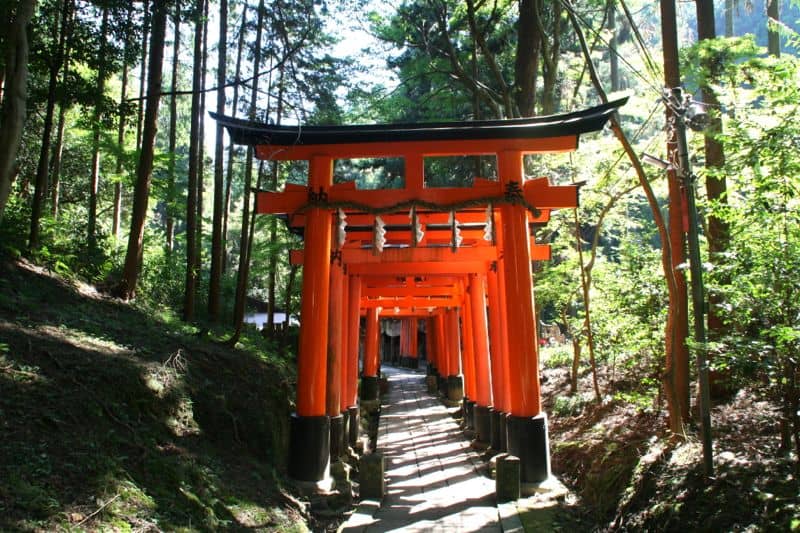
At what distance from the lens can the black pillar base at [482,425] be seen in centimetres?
Result: 1174

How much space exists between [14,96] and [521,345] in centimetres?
634

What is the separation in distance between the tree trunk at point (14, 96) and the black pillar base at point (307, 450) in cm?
458

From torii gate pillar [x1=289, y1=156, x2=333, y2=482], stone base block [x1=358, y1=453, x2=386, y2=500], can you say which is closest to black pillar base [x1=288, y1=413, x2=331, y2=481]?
torii gate pillar [x1=289, y1=156, x2=333, y2=482]

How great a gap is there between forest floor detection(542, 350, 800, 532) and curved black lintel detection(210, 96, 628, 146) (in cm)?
412

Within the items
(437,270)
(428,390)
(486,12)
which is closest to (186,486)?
(437,270)

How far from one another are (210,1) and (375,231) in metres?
6.42

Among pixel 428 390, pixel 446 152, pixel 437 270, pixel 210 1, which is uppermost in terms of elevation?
pixel 210 1

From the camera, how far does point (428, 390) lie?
78.2ft

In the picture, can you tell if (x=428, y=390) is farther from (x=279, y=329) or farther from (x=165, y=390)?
(x=165, y=390)

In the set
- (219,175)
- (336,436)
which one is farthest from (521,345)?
(219,175)

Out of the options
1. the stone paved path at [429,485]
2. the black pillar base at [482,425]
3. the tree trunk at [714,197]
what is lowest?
the stone paved path at [429,485]

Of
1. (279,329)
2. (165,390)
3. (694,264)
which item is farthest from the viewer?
(279,329)

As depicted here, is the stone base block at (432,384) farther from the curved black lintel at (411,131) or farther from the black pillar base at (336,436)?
the curved black lintel at (411,131)

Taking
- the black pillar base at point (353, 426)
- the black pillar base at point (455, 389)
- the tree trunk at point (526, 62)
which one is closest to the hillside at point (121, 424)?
the black pillar base at point (353, 426)
